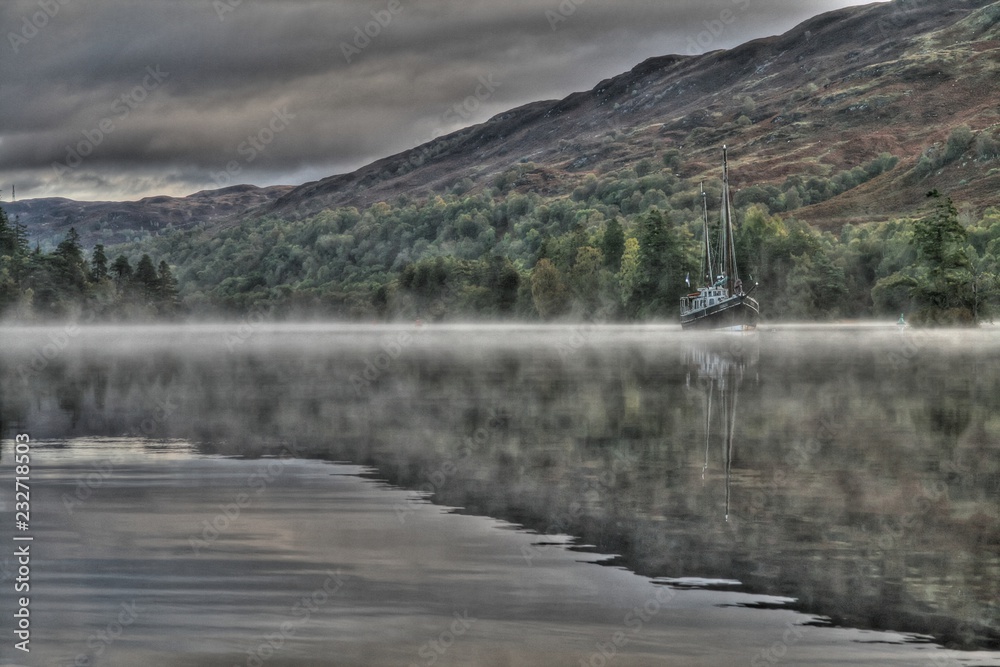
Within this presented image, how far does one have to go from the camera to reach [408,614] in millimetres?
13102

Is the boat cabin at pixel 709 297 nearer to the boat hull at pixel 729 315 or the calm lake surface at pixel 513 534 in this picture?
the boat hull at pixel 729 315

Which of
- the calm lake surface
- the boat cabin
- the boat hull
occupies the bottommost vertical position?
the calm lake surface

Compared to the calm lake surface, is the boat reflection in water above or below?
above

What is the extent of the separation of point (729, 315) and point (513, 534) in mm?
127585

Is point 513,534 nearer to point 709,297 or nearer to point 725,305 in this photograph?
point 725,305

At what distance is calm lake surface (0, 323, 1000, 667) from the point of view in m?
12.3

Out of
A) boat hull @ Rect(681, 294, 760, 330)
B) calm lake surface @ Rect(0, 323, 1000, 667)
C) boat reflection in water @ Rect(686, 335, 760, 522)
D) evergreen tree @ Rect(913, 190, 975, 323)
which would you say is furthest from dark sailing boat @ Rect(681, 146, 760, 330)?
calm lake surface @ Rect(0, 323, 1000, 667)

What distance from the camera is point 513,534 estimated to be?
17.3 meters

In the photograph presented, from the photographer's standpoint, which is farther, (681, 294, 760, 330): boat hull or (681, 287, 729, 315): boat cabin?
(681, 287, 729, 315): boat cabin

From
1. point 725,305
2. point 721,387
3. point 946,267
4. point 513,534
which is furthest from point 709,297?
point 513,534

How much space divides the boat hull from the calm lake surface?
10365 centimetres

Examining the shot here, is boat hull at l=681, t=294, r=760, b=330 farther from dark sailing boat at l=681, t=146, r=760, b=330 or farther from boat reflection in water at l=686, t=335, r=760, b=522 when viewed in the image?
boat reflection in water at l=686, t=335, r=760, b=522

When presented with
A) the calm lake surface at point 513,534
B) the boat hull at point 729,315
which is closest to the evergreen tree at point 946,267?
the boat hull at point 729,315

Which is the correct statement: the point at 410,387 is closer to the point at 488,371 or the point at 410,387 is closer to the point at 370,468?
the point at 488,371
